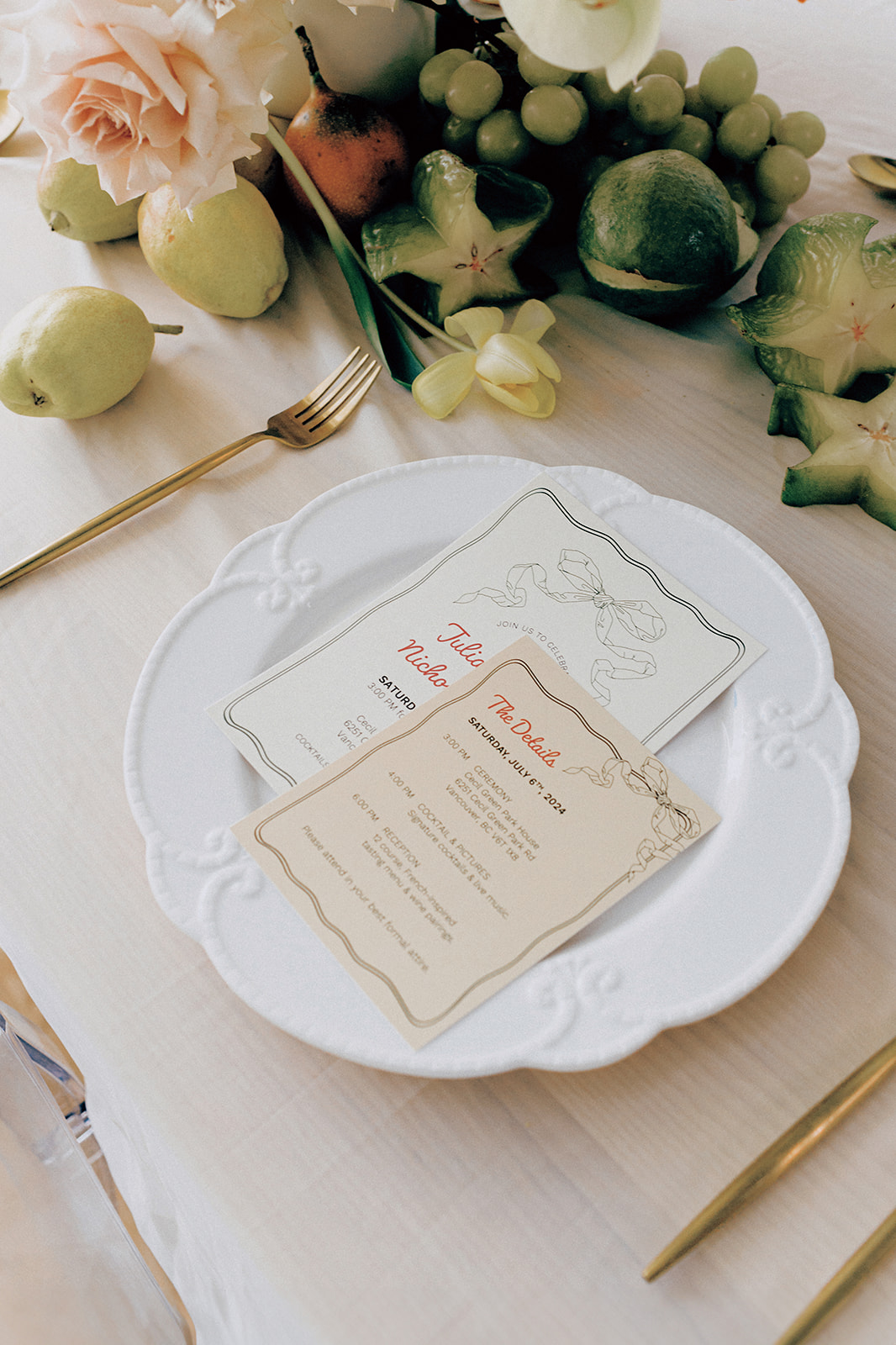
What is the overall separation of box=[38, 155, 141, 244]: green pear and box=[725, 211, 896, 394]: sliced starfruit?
1.53 ft

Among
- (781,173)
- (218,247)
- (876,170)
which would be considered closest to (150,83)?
(218,247)

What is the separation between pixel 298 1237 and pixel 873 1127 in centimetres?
23

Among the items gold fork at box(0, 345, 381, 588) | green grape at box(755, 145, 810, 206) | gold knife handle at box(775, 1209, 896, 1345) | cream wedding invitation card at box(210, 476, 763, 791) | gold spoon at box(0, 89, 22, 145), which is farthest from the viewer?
gold spoon at box(0, 89, 22, 145)

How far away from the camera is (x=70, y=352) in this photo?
515 millimetres

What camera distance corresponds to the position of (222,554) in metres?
0.50

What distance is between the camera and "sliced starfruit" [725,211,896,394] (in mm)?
497

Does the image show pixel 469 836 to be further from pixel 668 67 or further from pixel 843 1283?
pixel 668 67

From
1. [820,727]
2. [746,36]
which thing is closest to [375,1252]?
[820,727]

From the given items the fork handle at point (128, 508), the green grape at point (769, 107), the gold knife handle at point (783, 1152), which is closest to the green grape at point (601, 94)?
the green grape at point (769, 107)

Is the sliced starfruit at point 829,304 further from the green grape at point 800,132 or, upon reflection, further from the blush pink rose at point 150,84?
the blush pink rose at point 150,84

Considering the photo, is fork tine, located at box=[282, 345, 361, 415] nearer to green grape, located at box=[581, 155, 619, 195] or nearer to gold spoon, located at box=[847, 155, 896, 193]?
green grape, located at box=[581, 155, 619, 195]

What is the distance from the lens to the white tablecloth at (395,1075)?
302 millimetres

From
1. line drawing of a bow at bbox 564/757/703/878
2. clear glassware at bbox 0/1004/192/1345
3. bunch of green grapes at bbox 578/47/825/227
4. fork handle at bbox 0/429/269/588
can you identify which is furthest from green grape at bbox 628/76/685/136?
clear glassware at bbox 0/1004/192/1345

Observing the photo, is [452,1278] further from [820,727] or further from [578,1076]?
[820,727]
